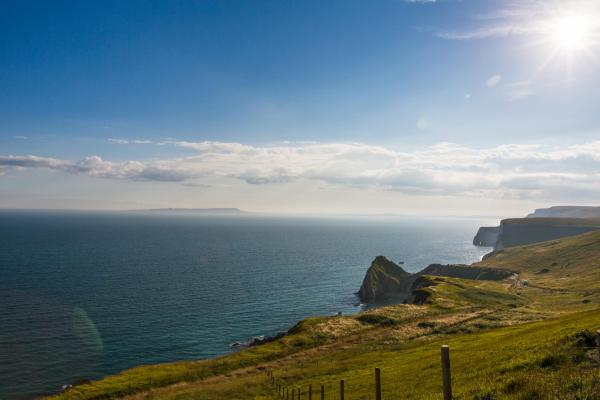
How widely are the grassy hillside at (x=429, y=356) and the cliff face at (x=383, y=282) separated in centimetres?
2834

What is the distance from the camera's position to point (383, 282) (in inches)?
6152

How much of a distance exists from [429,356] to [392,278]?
116097mm

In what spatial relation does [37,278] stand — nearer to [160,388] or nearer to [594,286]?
[160,388]

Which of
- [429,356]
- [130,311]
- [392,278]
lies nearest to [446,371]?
[429,356]

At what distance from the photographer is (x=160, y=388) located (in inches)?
2098

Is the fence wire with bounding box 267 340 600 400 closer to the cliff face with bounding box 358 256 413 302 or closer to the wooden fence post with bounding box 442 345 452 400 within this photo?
the wooden fence post with bounding box 442 345 452 400

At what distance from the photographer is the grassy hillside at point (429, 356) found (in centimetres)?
2192

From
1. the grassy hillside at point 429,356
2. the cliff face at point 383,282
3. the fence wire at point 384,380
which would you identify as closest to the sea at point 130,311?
the cliff face at point 383,282

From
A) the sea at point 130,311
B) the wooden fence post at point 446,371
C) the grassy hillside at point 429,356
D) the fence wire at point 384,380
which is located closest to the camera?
the wooden fence post at point 446,371

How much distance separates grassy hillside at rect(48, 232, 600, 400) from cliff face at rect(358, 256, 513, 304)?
2847cm

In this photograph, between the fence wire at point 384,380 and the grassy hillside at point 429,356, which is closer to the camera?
the fence wire at point 384,380

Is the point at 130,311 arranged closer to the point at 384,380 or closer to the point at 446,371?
the point at 384,380

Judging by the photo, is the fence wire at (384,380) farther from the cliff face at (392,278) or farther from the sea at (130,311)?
the cliff face at (392,278)

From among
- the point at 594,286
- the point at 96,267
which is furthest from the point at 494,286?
the point at 96,267
